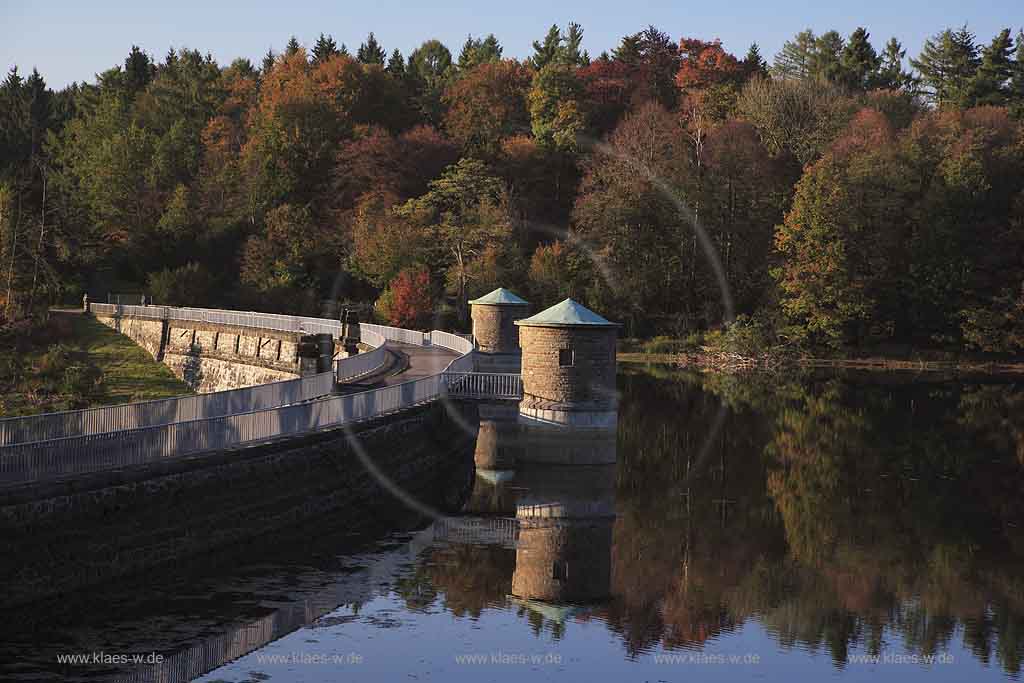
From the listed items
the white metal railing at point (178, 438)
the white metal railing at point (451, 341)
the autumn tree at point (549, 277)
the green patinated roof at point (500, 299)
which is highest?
the autumn tree at point (549, 277)

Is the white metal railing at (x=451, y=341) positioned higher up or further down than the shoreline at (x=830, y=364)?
higher up

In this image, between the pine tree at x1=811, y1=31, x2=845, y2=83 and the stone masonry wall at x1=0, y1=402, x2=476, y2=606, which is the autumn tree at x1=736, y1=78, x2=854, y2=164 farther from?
the stone masonry wall at x1=0, y1=402, x2=476, y2=606

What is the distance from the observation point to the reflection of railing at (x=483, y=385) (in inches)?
1668

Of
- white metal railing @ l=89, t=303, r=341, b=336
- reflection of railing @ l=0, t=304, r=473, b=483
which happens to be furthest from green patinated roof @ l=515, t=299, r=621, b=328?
white metal railing @ l=89, t=303, r=341, b=336

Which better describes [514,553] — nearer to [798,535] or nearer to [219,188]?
[798,535]

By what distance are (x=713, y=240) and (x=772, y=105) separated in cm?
1155

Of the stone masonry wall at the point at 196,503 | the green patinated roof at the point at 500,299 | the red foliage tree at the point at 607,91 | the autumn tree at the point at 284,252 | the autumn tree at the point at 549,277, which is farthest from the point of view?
the red foliage tree at the point at 607,91

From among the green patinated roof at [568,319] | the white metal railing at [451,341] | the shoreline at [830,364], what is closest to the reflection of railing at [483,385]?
the green patinated roof at [568,319]

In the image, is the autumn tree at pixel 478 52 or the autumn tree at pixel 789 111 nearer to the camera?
the autumn tree at pixel 789 111

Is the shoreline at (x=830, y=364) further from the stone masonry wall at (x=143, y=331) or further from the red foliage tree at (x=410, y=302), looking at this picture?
the stone masonry wall at (x=143, y=331)

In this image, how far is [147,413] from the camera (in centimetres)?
3041

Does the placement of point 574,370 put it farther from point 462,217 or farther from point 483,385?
point 462,217

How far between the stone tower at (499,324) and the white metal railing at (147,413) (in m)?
20.7

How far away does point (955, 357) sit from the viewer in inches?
3145
